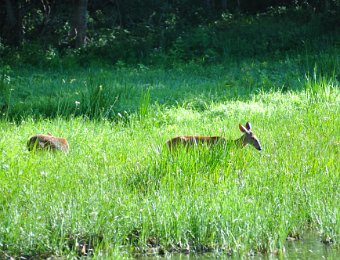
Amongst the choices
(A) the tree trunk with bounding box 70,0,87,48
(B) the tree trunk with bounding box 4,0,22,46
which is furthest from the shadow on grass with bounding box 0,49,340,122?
(B) the tree trunk with bounding box 4,0,22,46

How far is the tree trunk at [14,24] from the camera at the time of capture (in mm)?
24375

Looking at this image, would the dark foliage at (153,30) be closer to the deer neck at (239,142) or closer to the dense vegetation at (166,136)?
the dense vegetation at (166,136)

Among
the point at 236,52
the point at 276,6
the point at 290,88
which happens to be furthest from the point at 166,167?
the point at 276,6

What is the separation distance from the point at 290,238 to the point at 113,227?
6.44 feet

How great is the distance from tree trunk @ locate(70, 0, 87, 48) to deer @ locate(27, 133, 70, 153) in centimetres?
1287

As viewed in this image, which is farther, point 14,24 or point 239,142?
point 14,24

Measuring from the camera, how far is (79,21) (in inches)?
927

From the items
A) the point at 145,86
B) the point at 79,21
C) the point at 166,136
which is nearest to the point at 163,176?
the point at 166,136

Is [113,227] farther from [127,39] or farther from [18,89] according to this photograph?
[127,39]

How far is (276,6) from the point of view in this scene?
29.2 metres

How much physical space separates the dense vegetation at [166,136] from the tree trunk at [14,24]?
8cm

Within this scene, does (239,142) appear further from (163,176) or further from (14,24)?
(14,24)

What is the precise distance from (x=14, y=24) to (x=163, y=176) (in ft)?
53.2

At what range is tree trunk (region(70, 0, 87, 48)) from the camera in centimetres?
2339
